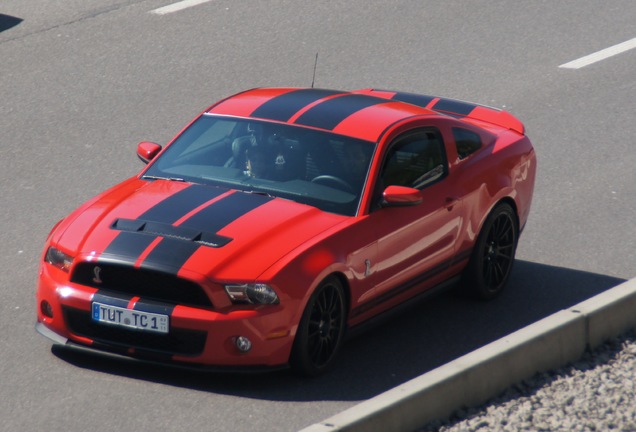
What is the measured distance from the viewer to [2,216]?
10.4 meters

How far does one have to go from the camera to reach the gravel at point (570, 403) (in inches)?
271

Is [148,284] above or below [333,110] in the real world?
below

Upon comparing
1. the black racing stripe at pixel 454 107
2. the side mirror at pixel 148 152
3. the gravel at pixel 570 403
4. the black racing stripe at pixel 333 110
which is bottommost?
the gravel at pixel 570 403

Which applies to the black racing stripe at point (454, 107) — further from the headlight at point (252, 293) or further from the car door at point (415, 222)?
the headlight at point (252, 293)

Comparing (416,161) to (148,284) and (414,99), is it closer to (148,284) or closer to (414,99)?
(414,99)

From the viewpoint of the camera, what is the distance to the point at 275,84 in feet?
46.2

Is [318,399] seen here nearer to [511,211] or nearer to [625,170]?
[511,211]

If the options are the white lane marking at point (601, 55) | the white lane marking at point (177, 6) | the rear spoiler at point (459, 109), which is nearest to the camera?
the rear spoiler at point (459, 109)

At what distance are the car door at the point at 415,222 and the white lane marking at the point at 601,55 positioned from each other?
6588 mm

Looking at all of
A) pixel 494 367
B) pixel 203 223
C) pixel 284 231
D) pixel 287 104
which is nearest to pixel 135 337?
pixel 203 223

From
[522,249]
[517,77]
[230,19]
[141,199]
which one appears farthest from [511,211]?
[230,19]

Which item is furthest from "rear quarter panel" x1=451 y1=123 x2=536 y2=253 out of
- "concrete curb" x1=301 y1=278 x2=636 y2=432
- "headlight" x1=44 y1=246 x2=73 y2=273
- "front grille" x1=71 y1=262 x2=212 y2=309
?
"headlight" x1=44 y1=246 x2=73 y2=273

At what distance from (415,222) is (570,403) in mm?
1769

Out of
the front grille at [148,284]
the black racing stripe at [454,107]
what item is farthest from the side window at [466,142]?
the front grille at [148,284]
